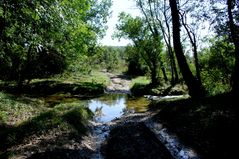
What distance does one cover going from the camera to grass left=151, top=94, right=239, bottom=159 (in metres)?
12.1

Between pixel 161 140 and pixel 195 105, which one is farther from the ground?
pixel 195 105

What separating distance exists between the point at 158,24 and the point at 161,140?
35085mm

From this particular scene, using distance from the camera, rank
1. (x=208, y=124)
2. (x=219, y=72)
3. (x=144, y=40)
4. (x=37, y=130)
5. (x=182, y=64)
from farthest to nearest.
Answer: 1. (x=144, y=40)
2. (x=219, y=72)
3. (x=182, y=64)
4. (x=208, y=124)
5. (x=37, y=130)

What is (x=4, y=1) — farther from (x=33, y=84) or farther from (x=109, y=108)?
(x=33, y=84)

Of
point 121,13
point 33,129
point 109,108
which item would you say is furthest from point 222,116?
point 121,13

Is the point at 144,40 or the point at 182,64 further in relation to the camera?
the point at 144,40

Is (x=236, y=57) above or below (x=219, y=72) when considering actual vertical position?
above

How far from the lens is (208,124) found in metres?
14.2

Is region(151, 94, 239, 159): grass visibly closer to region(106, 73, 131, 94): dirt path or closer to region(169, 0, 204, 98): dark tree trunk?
region(169, 0, 204, 98): dark tree trunk

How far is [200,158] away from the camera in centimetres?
1164

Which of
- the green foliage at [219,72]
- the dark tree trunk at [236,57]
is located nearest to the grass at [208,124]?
the dark tree trunk at [236,57]

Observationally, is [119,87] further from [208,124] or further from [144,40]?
[208,124]

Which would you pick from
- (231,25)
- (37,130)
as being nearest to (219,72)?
(231,25)

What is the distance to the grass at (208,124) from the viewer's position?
12070 millimetres
